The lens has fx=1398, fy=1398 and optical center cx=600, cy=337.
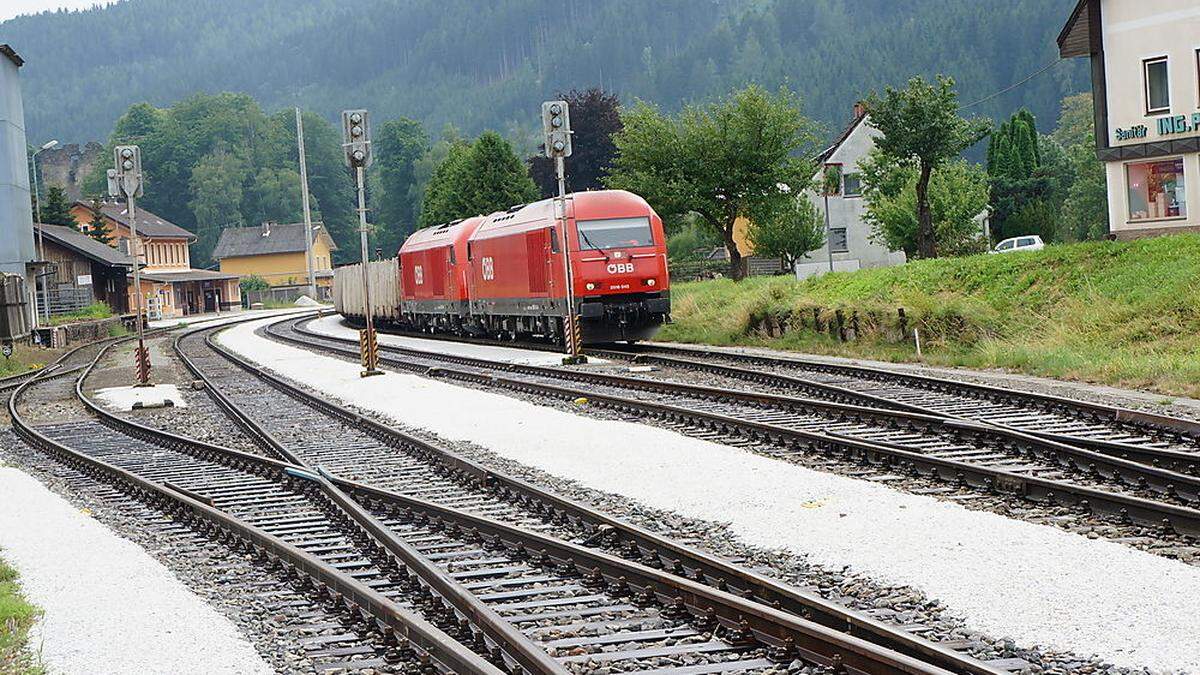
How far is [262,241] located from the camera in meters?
132

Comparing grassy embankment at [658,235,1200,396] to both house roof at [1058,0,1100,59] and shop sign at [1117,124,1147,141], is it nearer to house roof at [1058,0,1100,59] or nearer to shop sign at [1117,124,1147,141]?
shop sign at [1117,124,1147,141]

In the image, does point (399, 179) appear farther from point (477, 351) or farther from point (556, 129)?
point (556, 129)

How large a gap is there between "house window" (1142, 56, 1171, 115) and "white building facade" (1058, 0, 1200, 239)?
3cm

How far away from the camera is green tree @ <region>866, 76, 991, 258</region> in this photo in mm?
41219

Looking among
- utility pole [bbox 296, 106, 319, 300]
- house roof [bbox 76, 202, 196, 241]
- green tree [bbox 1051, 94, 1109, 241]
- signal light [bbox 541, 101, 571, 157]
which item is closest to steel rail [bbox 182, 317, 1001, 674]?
signal light [bbox 541, 101, 571, 157]

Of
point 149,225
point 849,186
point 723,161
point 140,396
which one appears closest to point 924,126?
point 723,161

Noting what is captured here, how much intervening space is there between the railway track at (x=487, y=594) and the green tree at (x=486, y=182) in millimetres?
58864

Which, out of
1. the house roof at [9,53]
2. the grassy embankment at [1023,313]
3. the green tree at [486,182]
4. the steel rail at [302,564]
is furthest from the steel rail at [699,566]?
the green tree at [486,182]

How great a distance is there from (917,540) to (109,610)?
5.11 meters

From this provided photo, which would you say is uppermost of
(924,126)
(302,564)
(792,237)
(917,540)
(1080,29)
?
(1080,29)

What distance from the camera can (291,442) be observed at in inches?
656

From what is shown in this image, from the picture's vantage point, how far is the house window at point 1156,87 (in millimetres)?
36000

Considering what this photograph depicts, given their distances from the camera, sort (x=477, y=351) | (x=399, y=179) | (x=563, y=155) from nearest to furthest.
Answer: (x=563, y=155), (x=477, y=351), (x=399, y=179)

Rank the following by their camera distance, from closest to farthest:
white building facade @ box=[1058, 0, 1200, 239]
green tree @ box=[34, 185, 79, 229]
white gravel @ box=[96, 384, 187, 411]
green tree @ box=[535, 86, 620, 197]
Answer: white gravel @ box=[96, 384, 187, 411]
white building facade @ box=[1058, 0, 1200, 239]
green tree @ box=[535, 86, 620, 197]
green tree @ box=[34, 185, 79, 229]
